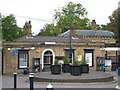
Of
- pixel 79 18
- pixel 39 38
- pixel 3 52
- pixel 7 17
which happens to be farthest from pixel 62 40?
pixel 79 18

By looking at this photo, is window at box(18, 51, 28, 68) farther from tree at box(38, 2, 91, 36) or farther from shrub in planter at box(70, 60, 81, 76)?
tree at box(38, 2, 91, 36)

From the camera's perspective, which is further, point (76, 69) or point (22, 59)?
point (22, 59)

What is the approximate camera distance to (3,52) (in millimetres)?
31391

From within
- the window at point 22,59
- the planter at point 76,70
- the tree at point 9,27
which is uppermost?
the tree at point 9,27

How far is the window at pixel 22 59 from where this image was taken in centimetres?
3195

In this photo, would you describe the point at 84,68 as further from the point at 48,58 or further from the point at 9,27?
the point at 9,27

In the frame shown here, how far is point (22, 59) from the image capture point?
3200 cm

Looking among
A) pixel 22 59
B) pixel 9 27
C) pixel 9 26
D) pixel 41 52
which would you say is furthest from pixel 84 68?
pixel 9 27

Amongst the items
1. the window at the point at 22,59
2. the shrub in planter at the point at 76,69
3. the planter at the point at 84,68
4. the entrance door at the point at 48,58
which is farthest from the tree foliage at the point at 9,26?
the shrub in planter at the point at 76,69

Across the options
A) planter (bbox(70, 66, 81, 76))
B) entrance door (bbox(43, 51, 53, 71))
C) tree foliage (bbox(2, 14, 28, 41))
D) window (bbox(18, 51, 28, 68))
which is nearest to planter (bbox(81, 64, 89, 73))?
planter (bbox(70, 66, 81, 76))

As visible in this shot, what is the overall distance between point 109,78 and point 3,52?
48.2 ft

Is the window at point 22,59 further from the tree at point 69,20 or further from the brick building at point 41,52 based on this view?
the tree at point 69,20

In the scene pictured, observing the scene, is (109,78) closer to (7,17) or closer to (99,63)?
(99,63)

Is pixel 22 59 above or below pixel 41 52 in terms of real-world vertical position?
below
